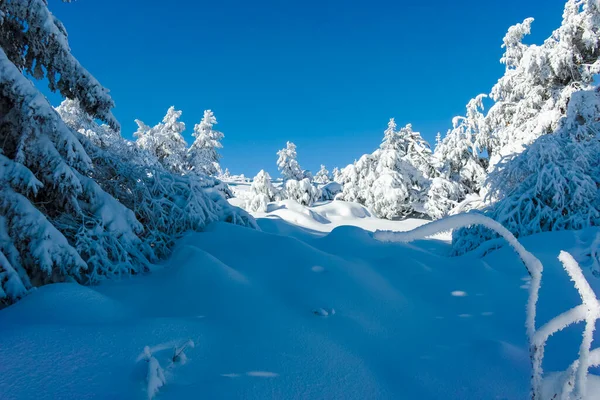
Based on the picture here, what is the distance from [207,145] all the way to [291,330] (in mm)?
27968

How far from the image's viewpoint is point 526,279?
3426 millimetres

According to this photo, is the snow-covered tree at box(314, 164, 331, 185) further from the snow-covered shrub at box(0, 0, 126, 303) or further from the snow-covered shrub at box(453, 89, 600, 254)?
the snow-covered shrub at box(0, 0, 126, 303)

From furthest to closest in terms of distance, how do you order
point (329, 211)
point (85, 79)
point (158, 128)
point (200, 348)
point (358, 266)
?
point (158, 128), point (329, 211), point (85, 79), point (358, 266), point (200, 348)

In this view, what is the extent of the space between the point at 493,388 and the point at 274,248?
2.65m

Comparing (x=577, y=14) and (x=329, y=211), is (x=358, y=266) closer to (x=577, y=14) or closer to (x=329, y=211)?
(x=329, y=211)

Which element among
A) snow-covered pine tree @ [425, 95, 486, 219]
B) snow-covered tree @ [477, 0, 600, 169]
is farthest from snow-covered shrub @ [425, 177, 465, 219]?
snow-covered tree @ [477, 0, 600, 169]

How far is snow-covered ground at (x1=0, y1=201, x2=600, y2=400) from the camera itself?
1.78 m

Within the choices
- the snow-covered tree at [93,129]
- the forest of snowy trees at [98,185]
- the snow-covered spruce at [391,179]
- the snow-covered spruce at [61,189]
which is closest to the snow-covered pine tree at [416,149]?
the snow-covered spruce at [391,179]

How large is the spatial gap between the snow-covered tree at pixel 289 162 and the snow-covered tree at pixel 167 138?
336 inches

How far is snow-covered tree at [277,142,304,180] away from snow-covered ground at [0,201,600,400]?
2709cm

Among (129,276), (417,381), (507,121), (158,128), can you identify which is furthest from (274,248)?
(158,128)

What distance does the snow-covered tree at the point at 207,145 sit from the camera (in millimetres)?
27986

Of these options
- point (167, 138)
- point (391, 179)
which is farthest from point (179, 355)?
point (167, 138)

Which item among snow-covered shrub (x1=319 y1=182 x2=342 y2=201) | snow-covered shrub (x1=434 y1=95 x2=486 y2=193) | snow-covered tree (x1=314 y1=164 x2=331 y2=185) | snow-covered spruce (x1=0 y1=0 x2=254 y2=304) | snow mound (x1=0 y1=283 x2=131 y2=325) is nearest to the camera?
snow mound (x1=0 y1=283 x2=131 y2=325)
